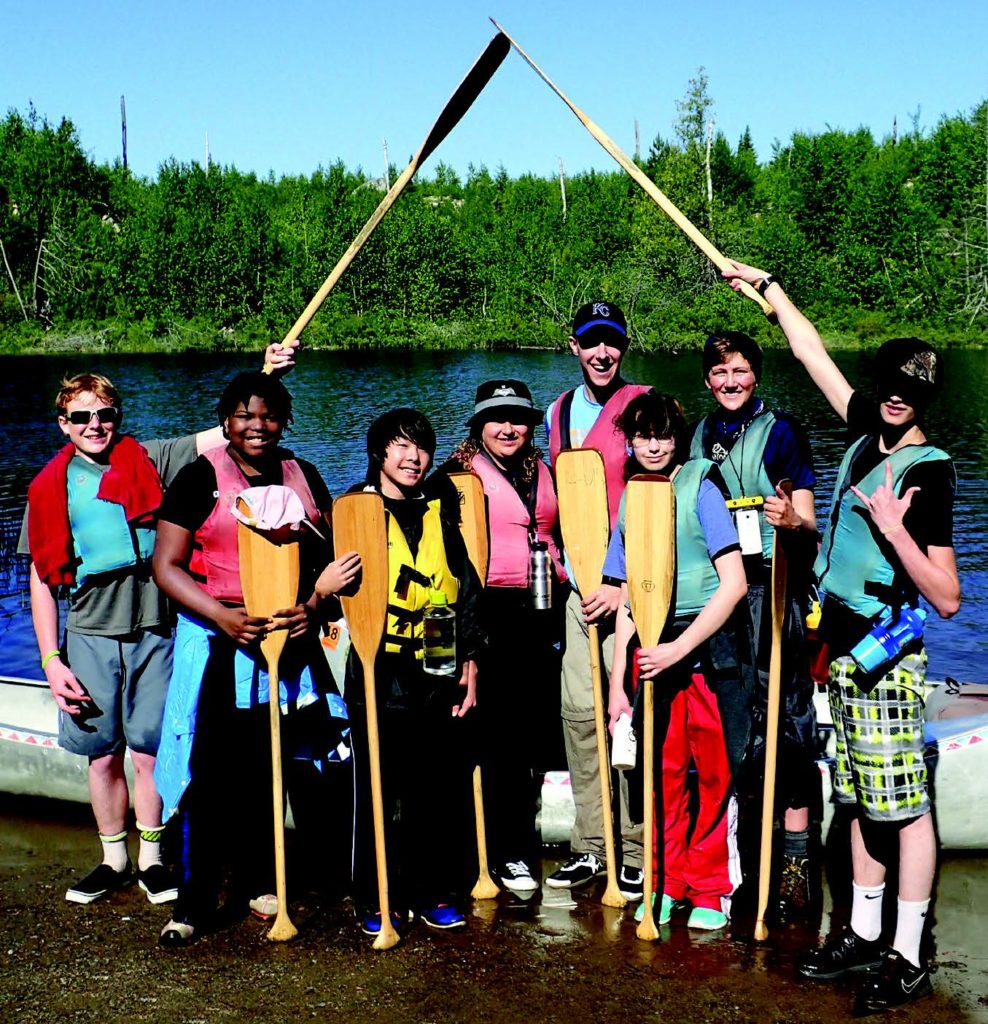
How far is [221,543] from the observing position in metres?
3.84

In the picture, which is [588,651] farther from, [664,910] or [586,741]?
[664,910]

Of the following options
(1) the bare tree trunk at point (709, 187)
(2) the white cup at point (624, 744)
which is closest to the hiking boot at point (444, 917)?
(2) the white cup at point (624, 744)

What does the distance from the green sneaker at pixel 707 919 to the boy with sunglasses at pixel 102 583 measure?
1.99 m

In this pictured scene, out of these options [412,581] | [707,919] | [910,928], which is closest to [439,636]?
[412,581]

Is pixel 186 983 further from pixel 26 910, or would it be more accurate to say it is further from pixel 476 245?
pixel 476 245

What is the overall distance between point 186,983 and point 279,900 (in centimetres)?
41

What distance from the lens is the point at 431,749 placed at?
4078 mm

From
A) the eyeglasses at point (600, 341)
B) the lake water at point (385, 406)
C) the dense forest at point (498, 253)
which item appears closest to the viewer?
the eyeglasses at point (600, 341)

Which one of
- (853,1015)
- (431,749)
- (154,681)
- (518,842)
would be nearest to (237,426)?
(154,681)

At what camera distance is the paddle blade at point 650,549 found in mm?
3756

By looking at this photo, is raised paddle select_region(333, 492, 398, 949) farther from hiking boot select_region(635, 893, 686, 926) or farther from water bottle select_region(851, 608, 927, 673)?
water bottle select_region(851, 608, 927, 673)

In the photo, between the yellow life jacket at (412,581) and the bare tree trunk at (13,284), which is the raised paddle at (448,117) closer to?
Answer: the yellow life jacket at (412,581)

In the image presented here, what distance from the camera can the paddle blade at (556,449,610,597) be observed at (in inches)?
163

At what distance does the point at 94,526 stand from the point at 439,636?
1.31 meters
